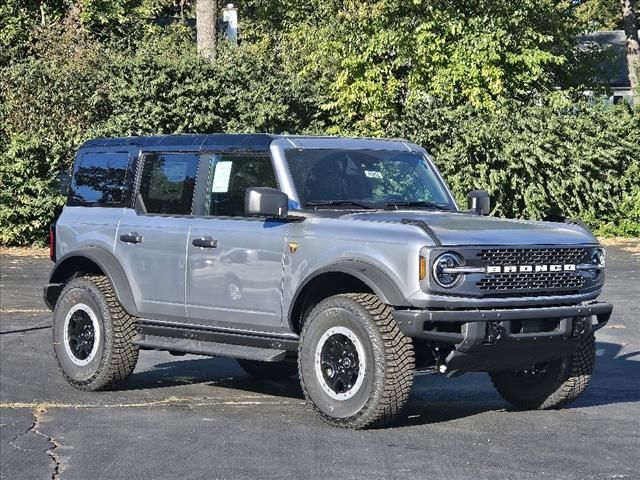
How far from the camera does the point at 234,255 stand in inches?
374

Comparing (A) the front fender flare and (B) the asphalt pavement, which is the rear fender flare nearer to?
(B) the asphalt pavement

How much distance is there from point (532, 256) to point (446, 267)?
70 cm

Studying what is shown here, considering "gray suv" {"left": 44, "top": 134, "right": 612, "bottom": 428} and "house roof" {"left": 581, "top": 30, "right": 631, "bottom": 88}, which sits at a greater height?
"house roof" {"left": 581, "top": 30, "right": 631, "bottom": 88}

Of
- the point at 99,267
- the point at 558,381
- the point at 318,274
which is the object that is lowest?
the point at 558,381

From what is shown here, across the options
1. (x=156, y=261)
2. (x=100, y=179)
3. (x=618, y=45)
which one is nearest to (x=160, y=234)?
(x=156, y=261)

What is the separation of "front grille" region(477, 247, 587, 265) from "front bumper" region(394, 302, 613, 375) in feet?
0.99

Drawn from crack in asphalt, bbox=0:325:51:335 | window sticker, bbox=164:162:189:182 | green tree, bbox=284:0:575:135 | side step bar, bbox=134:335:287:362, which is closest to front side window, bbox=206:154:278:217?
window sticker, bbox=164:162:189:182

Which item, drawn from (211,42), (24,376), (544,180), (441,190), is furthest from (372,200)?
(211,42)

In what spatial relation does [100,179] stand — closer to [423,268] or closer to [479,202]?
[479,202]

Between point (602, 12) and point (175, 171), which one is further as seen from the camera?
point (602, 12)

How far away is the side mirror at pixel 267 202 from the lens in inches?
353

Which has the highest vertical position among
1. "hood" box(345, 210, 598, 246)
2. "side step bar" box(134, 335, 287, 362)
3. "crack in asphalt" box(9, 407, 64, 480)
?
"hood" box(345, 210, 598, 246)

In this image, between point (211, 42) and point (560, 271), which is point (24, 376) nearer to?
point (560, 271)

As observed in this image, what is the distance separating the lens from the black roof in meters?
9.77
